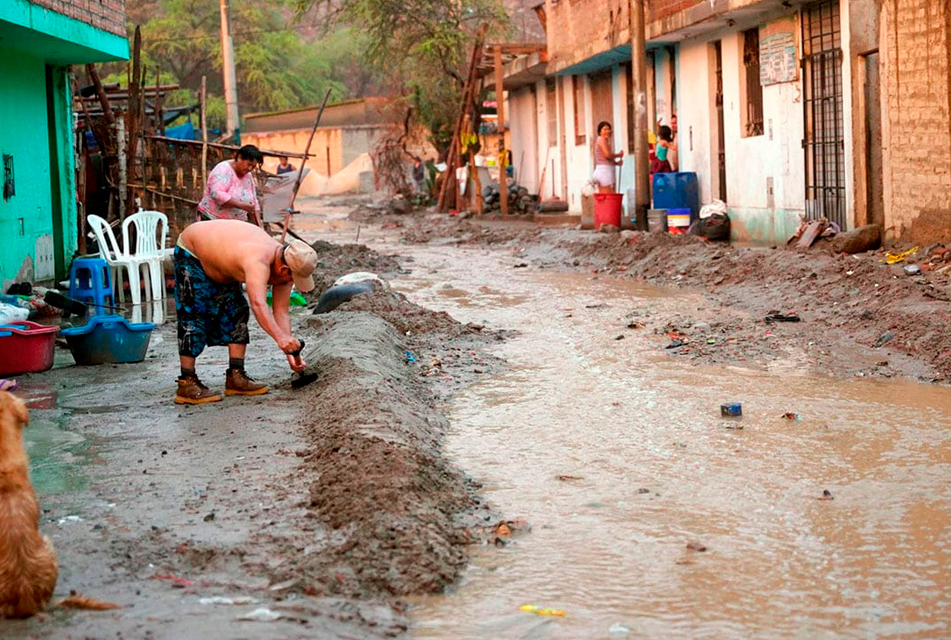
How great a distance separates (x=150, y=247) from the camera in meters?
12.7

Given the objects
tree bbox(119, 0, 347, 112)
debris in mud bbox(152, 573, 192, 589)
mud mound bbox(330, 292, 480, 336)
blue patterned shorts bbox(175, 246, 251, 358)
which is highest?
tree bbox(119, 0, 347, 112)

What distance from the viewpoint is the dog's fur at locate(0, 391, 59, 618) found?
12.1 feet

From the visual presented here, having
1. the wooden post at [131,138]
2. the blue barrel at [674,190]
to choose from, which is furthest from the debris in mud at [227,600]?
the blue barrel at [674,190]

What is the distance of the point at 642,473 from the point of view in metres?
5.88

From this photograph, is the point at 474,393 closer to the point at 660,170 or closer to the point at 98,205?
the point at 98,205

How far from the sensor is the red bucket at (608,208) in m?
19.2

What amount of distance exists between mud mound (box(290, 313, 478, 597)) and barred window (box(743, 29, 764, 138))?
1029 centimetres

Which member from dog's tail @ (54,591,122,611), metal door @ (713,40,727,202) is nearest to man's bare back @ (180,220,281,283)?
dog's tail @ (54,591,122,611)

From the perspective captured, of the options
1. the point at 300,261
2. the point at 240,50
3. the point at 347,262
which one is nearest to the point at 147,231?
the point at 347,262

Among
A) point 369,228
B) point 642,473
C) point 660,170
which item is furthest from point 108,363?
point 369,228

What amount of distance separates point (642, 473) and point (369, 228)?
21716 millimetres

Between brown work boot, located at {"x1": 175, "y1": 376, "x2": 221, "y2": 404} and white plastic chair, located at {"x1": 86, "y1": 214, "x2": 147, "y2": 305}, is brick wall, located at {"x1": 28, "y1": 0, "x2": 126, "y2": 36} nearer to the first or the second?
white plastic chair, located at {"x1": 86, "y1": 214, "x2": 147, "y2": 305}

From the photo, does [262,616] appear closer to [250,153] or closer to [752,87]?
[250,153]

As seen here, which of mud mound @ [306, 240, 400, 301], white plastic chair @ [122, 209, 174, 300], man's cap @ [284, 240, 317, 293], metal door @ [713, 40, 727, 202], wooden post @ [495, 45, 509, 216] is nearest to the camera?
man's cap @ [284, 240, 317, 293]
